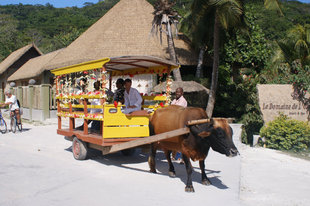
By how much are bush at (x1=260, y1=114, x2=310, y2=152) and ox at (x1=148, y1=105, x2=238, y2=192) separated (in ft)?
16.2

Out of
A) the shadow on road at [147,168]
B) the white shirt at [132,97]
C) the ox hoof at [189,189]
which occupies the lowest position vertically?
the shadow on road at [147,168]

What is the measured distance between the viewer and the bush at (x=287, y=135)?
9.90 meters

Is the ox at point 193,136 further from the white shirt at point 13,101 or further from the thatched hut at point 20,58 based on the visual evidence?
the thatched hut at point 20,58

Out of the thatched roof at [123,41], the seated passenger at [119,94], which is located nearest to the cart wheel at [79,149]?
the seated passenger at [119,94]

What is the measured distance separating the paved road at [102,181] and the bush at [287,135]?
2259 millimetres

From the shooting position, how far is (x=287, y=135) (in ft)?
32.7

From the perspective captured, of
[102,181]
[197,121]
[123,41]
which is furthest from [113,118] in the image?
[123,41]

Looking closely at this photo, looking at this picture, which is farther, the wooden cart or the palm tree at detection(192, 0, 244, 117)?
the palm tree at detection(192, 0, 244, 117)

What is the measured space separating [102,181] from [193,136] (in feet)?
6.73

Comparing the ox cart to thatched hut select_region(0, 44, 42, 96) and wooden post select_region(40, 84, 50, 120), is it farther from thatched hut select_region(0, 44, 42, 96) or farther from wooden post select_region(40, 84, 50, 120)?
thatched hut select_region(0, 44, 42, 96)

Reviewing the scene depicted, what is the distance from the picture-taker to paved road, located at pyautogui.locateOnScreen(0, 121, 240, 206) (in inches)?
204

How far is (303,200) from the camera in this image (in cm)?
543

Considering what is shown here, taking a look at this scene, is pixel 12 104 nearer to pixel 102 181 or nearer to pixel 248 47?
pixel 102 181

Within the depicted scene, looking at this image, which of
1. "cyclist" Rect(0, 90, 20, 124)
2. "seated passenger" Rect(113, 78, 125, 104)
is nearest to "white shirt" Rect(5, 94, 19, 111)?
"cyclist" Rect(0, 90, 20, 124)
